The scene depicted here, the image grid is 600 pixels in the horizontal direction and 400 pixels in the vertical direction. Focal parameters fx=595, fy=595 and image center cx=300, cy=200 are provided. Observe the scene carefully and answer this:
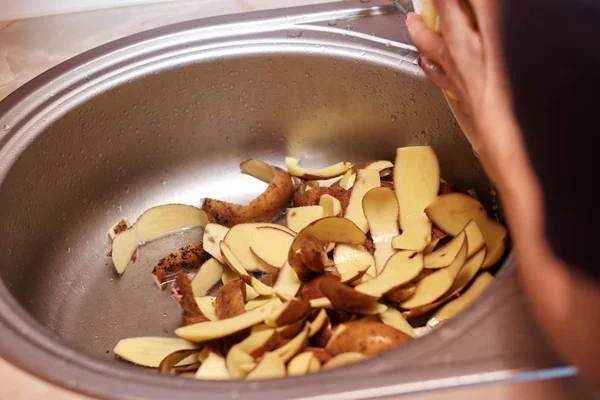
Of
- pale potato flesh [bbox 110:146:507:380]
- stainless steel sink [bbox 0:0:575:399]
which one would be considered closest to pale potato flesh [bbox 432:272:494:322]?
pale potato flesh [bbox 110:146:507:380]

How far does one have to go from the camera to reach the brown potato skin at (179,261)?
0.90 metres

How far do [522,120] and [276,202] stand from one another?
0.54m

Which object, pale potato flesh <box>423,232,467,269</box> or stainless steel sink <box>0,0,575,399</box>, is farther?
stainless steel sink <box>0,0,575,399</box>

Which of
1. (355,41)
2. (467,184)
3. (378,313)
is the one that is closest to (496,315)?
(378,313)

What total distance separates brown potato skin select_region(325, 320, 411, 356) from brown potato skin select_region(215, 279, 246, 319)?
0.46 feet

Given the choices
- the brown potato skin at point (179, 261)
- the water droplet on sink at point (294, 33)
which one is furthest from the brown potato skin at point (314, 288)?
the water droplet on sink at point (294, 33)

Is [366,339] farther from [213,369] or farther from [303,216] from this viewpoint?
[303,216]

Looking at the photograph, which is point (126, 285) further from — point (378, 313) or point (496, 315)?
point (496, 315)

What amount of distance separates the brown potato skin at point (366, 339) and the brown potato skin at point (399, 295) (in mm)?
82

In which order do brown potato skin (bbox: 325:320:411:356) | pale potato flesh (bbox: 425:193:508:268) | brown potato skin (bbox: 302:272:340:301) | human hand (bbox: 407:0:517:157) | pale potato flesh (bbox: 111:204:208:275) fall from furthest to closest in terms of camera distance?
pale potato flesh (bbox: 111:204:208:275) → pale potato flesh (bbox: 425:193:508:268) → brown potato skin (bbox: 302:272:340:301) → brown potato skin (bbox: 325:320:411:356) → human hand (bbox: 407:0:517:157)

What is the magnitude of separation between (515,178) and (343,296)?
272 mm

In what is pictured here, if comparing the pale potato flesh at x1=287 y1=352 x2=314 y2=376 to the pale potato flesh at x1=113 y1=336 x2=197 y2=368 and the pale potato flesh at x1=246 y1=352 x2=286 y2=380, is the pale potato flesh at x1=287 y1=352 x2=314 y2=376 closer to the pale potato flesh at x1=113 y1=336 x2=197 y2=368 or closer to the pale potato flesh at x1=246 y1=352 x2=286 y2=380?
the pale potato flesh at x1=246 y1=352 x2=286 y2=380

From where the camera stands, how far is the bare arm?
395mm

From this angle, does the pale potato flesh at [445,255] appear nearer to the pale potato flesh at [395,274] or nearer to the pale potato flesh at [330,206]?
the pale potato flesh at [395,274]
